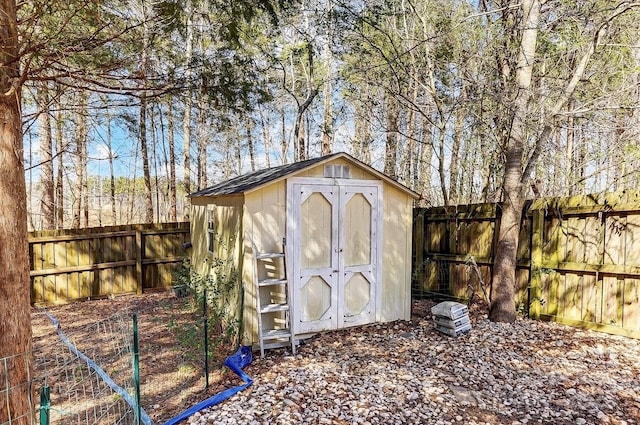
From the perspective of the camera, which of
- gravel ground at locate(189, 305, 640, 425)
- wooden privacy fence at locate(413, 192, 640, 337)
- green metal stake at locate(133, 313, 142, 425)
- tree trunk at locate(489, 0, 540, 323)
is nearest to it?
green metal stake at locate(133, 313, 142, 425)

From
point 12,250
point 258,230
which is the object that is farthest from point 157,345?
point 12,250

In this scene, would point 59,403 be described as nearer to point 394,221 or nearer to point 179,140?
point 394,221

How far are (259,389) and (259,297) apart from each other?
1262 millimetres

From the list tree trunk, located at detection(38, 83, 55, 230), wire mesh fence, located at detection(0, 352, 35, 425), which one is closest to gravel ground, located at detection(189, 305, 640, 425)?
wire mesh fence, located at detection(0, 352, 35, 425)

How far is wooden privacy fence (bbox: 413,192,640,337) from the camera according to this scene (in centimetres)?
492

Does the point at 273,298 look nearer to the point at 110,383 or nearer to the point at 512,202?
the point at 110,383

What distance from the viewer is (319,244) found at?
18.0 ft

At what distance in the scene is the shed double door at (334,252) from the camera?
5.33 m

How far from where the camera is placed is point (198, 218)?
26.0 ft

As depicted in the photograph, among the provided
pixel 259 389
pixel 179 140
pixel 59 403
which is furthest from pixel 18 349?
pixel 179 140

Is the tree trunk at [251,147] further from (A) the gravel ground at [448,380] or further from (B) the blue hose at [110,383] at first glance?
(A) the gravel ground at [448,380]

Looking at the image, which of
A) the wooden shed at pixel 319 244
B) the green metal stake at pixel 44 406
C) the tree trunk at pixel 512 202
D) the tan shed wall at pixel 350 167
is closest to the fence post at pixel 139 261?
the wooden shed at pixel 319 244

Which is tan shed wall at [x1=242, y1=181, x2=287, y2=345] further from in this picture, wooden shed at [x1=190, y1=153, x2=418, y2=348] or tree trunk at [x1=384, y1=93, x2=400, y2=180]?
tree trunk at [x1=384, y1=93, x2=400, y2=180]

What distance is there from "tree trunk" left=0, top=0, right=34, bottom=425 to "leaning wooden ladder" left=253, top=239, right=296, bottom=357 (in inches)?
96.4
